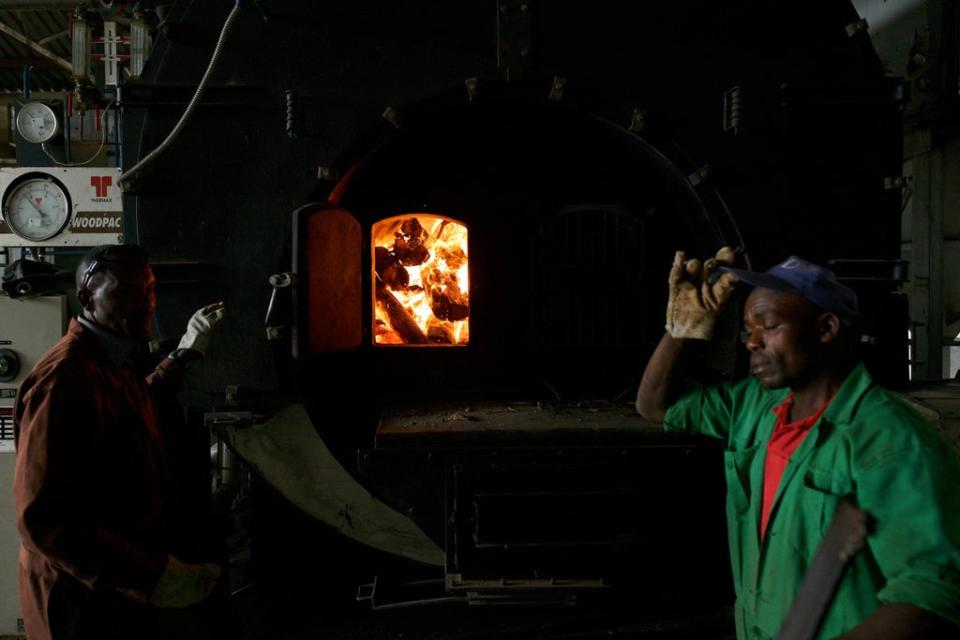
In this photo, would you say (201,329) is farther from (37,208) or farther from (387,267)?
(37,208)

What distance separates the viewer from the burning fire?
115 inches

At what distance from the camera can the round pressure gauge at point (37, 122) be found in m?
3.22

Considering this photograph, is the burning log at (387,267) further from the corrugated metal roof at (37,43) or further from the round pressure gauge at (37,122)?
the corrugated metal roof at (37,43)

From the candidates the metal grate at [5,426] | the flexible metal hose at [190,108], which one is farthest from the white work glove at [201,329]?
the metal grate at [5,426]

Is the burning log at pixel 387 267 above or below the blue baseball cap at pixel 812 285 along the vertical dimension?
above

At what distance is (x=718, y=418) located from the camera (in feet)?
6.07

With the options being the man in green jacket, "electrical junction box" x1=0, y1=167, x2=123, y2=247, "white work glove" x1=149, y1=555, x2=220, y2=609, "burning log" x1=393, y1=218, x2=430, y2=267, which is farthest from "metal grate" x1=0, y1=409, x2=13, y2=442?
the man in green jacket

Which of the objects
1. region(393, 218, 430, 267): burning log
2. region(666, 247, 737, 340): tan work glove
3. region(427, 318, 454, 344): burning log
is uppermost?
region(393, 218, 430, 267): burning log

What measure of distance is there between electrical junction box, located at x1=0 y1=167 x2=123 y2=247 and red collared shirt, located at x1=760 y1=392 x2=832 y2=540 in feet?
9.66

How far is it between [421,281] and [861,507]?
2.10 metres

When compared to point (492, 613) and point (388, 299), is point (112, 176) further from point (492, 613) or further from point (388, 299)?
point (492, 613)

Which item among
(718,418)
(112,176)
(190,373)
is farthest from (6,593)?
(718,418)

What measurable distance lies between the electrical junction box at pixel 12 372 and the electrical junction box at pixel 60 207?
0.33m

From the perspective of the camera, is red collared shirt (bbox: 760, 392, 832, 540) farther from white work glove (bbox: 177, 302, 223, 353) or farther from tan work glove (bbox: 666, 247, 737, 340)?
white work glove (bbox: 177, 302, 223, 353)
